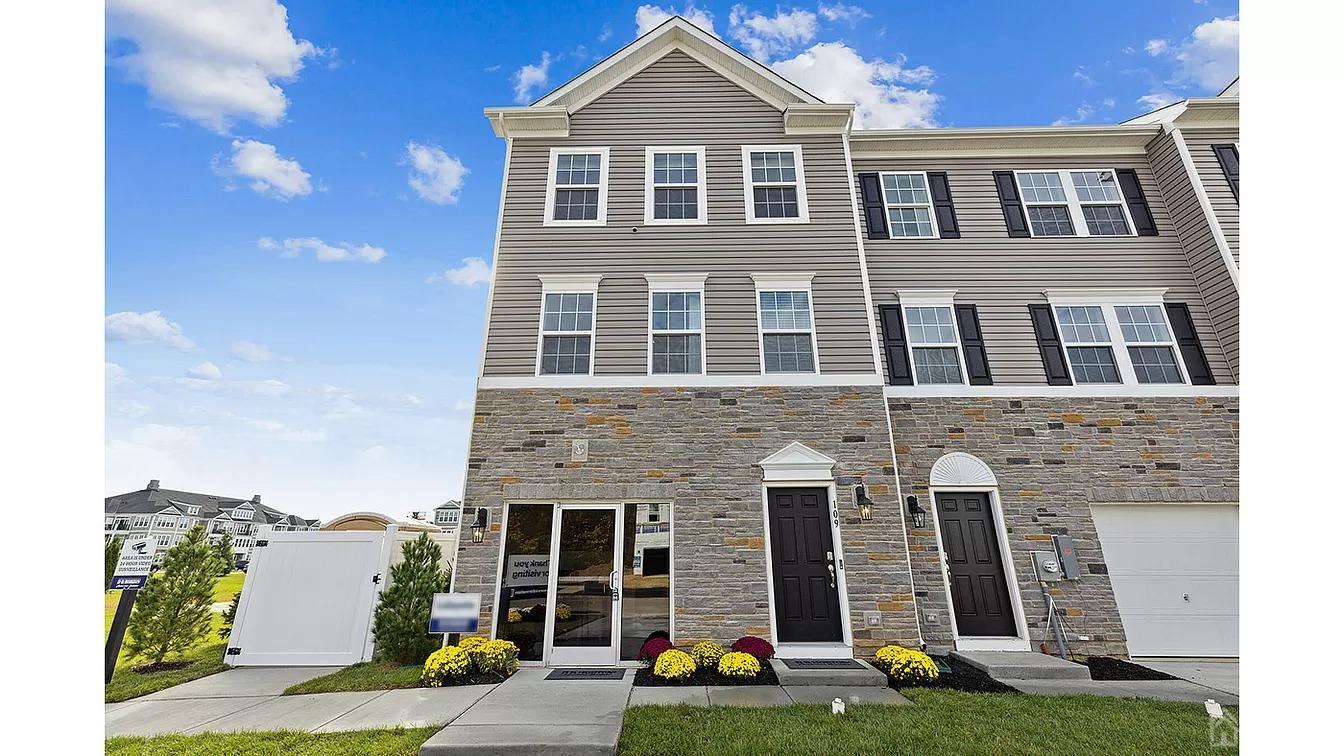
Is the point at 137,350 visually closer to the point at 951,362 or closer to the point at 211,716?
the point at 211,716

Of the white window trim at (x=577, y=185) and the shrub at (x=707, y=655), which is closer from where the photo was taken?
the shrub at (x=707, y=655)

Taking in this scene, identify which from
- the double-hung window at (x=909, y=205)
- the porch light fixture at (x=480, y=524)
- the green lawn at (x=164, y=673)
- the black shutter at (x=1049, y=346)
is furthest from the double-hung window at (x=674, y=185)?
the green lawn at (x=164, y=673)

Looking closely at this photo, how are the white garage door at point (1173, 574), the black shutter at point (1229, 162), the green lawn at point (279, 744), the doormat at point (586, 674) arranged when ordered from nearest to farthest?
the green lawn at point (279, 744) < the doormat at point (586, 674) < the white garage door at point (1173, 574) < the black shutter at point (1229, 162)

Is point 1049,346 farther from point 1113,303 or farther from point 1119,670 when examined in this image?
point 1119,670

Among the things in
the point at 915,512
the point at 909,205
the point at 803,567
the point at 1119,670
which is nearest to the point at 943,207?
the point at 909,205

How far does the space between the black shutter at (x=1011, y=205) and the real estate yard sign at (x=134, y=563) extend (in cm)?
1395

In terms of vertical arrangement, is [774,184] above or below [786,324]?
above

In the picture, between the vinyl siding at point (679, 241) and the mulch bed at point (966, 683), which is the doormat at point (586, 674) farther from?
the vinyl siding at point (679, 241)

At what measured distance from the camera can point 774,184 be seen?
30.4ft

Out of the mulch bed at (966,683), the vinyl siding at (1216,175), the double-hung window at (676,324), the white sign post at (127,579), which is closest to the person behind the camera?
the white sign post at (127,579)

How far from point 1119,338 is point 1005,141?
4.48m

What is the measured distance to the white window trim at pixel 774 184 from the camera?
8.99 m

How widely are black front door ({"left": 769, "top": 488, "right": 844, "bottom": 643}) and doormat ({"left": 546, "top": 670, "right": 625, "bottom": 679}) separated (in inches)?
90.3
